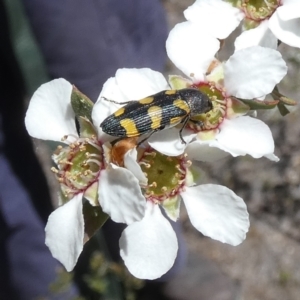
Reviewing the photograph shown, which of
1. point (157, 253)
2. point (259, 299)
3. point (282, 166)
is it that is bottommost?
point (259, 299)

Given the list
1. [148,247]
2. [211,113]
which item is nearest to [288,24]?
[211,113]

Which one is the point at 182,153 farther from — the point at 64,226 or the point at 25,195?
the point at 25,195

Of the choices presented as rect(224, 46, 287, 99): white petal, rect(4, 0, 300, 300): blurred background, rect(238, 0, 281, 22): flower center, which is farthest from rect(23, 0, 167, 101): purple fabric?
rect(224, 46, 287, 99): white petal

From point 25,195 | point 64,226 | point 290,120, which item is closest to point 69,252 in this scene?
point 64,226

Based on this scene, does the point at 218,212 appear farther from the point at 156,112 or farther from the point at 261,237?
the point at 261,237

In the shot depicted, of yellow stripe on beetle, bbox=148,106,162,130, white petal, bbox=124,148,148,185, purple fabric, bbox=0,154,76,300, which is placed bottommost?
purple fabric, bbox=0,154,76,300

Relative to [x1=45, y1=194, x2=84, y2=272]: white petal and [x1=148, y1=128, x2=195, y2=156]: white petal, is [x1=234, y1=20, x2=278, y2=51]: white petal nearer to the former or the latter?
[x1=148, y1=128, x2=195, y2=156]: white petal
